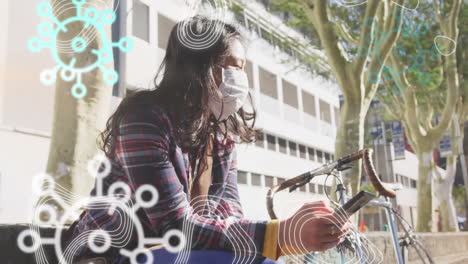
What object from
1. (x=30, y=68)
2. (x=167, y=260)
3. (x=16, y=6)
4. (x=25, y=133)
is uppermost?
(x=16, y=6)

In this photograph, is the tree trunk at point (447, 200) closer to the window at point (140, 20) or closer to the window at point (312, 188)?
the window at point (312, 188)

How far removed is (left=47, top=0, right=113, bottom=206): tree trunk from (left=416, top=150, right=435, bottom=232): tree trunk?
22.8ft

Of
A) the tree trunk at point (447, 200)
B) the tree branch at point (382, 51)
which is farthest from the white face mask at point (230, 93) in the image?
the tree trunk at point (447, 200)

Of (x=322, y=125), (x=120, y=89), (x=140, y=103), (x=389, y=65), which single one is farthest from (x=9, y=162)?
(x=389, y=65)

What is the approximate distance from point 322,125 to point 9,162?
9.01ft

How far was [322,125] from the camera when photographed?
3.80 metres

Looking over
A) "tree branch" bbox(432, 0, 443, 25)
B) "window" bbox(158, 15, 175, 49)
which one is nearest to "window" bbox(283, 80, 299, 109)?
"window" bbox(158, 15, 175, 49)

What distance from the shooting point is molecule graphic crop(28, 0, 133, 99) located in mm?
1545

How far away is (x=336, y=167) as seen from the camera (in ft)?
5.79

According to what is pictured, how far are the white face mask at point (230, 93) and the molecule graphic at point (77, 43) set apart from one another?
0.59 metres

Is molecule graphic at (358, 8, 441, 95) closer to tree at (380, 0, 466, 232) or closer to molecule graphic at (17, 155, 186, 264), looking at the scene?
tree at (380, 0, 466, 232)

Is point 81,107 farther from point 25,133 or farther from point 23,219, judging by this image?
point 23,219

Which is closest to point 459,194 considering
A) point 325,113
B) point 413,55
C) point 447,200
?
point 447,200

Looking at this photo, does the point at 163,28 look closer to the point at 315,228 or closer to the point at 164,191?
the point at 164,191
